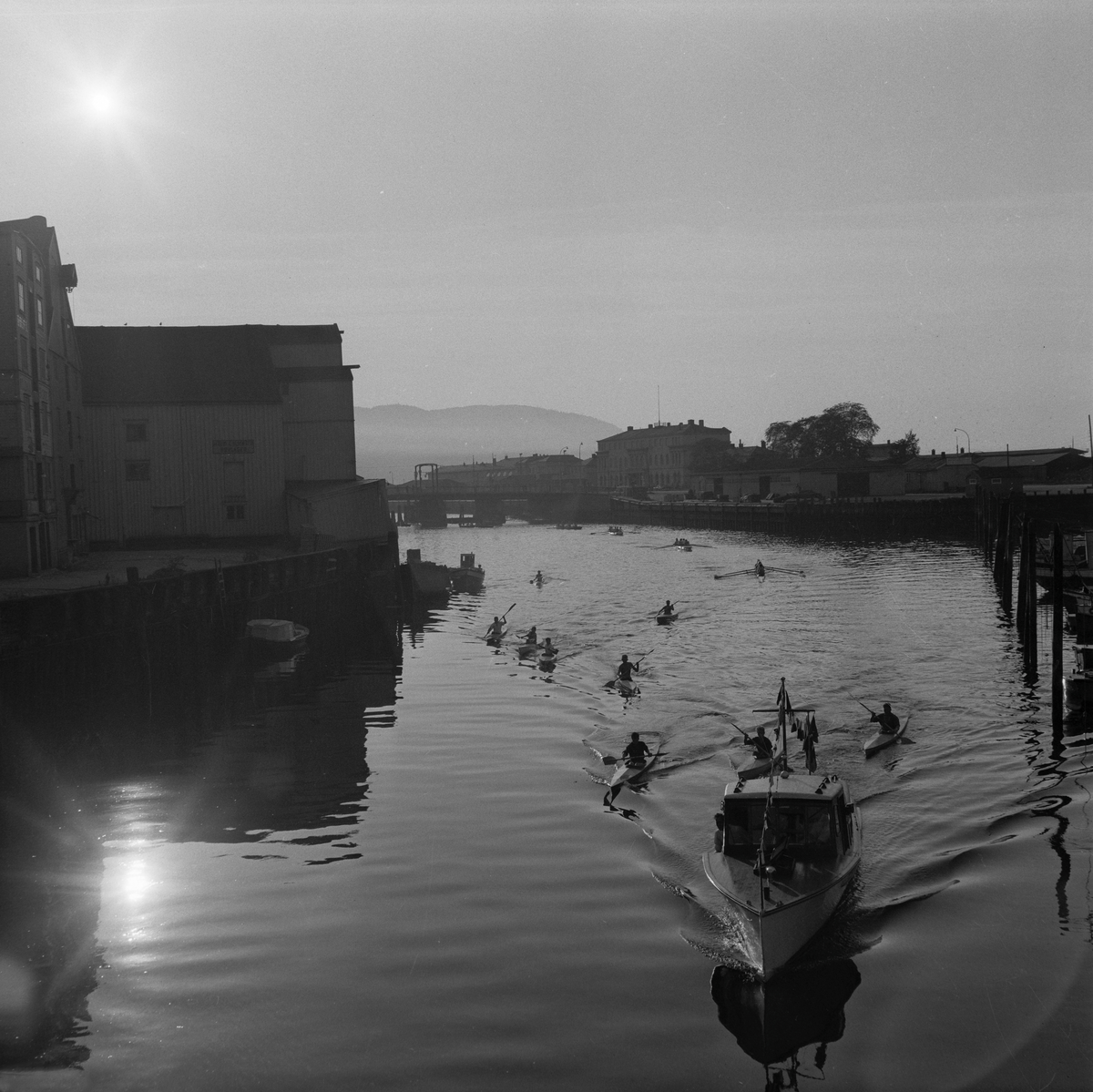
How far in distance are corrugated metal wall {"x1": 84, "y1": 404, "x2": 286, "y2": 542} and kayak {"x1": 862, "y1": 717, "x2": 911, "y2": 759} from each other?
42774 mm

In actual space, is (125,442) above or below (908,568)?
above

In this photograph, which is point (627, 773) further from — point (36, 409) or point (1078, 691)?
point (36, 409)

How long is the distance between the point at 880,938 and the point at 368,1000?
8486 mm

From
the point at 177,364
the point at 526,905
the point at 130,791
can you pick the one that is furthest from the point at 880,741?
the point at 177,364

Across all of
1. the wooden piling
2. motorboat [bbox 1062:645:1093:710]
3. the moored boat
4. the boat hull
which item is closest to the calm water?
the boat hull

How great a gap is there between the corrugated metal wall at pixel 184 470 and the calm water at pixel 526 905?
26.9 metres

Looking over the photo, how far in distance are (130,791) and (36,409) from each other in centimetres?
2873

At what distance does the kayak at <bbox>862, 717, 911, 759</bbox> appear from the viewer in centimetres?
3134

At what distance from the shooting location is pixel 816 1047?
1552 cm

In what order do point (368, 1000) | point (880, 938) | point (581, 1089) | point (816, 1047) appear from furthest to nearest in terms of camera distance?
point (880, 938)
point (368, 1000)
point (816, 1047)
point (581, 1089)

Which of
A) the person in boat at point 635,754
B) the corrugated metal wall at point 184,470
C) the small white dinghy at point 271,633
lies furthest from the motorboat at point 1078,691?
the corrugated metal wall at point 184,470

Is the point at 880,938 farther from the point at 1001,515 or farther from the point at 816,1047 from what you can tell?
the point at 1001,515

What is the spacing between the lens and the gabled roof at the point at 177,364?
6519cm

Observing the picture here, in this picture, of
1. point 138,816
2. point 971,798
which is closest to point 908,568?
point 971,798
